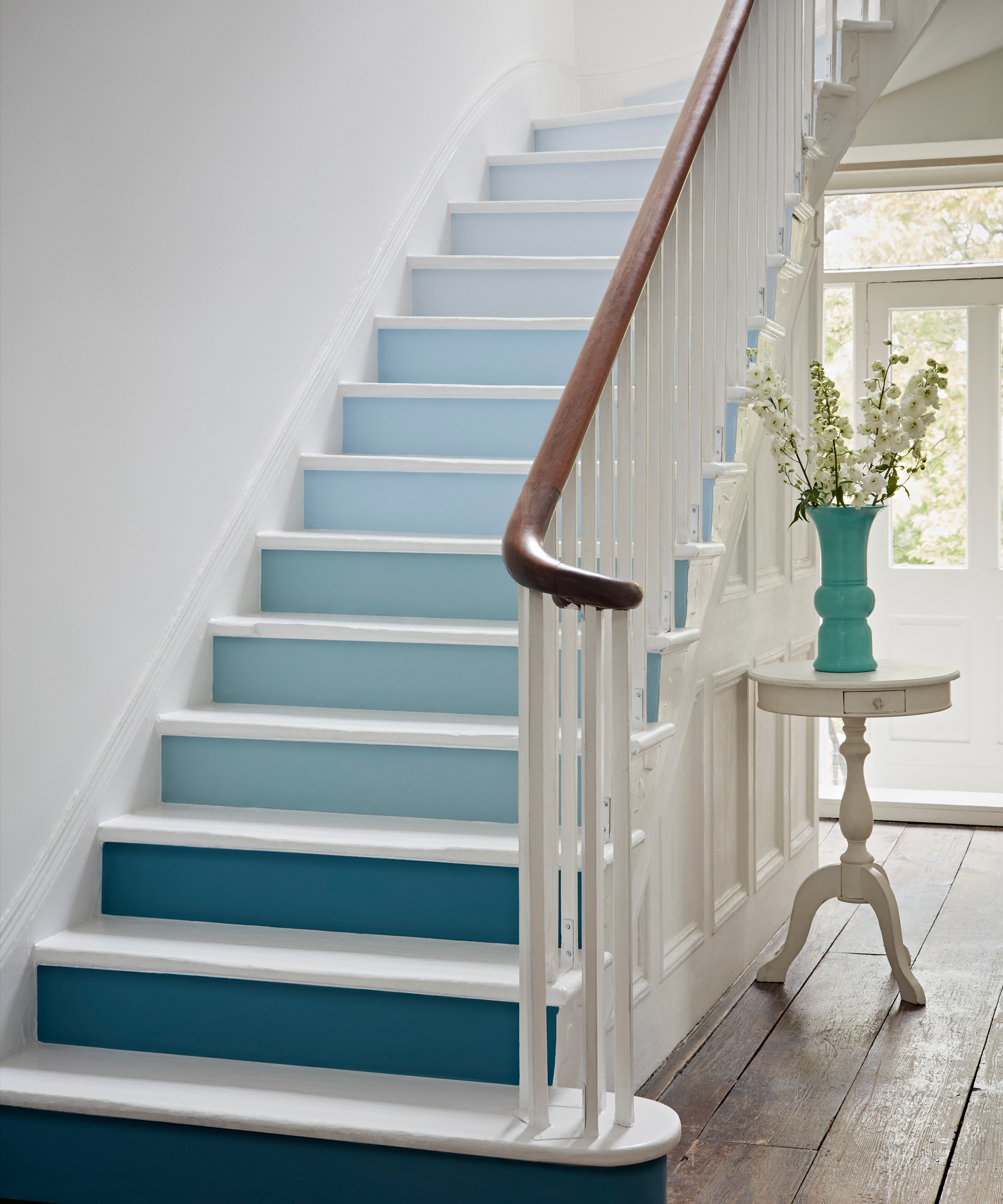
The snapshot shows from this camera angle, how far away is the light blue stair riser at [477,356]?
3.52 meters

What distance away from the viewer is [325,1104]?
2.02 metres

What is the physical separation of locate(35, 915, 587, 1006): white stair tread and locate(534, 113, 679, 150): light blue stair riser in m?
2.97

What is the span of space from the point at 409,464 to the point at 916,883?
7.69ft

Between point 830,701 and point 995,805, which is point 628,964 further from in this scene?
point 995,805

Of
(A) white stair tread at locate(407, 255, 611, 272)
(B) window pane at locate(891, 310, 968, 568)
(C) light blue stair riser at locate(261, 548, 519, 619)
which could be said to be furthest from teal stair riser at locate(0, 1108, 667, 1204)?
(B) window pane at locate(891, 310, 968, 568)

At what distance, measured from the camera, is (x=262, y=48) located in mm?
3191

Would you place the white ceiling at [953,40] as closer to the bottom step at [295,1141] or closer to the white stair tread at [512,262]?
the white stair tread at [512,262]

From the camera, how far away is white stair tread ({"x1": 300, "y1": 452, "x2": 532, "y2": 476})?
3.16 m

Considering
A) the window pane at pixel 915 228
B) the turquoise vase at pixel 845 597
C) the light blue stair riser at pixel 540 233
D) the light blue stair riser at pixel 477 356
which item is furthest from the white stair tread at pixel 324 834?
the window pane at pixel 915 228

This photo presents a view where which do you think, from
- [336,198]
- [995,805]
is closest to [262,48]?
[336,198]

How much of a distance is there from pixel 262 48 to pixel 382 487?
112 cm

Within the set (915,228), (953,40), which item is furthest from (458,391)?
(915,228)

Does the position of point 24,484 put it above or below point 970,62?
below

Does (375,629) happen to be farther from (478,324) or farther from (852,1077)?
(852,1077)
